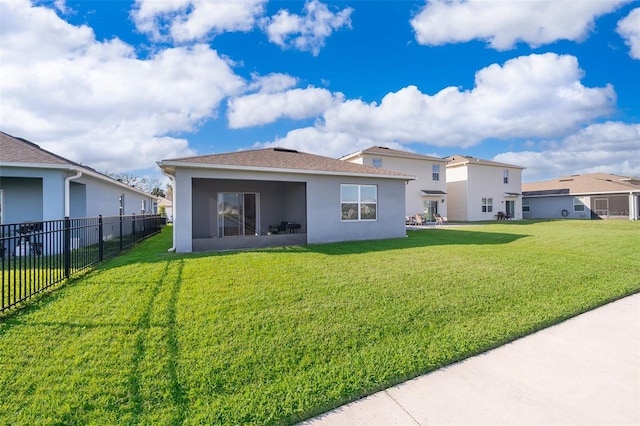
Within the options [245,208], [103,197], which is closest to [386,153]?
[245,208]

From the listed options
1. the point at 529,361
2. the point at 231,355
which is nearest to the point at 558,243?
the point at 529,361

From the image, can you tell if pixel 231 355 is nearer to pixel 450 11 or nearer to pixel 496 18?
pixel 450 11

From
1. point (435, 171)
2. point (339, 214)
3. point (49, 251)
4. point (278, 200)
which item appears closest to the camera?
point (49, 251)

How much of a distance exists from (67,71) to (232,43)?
6.35m

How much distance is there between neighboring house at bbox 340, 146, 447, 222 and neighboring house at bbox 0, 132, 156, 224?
56.8ft

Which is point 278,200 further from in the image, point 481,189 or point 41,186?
point 481,189

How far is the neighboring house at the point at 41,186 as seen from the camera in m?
9.77

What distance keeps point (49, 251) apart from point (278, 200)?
30.1 feet

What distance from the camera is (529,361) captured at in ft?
11.6

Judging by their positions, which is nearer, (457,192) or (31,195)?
(31,195)

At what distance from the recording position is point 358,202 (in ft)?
41.8

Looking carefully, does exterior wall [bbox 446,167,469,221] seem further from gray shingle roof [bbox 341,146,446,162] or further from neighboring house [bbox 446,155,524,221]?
gray shingle roof [bbox 341,146,446,162]

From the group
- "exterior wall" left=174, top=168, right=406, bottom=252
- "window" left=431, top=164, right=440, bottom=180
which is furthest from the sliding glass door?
"window" left=431, top=164, right=440, bottom=180

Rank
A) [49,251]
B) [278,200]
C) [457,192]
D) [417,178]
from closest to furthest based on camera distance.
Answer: [49,251] < [278,200] < [417,178] < [457,192]
